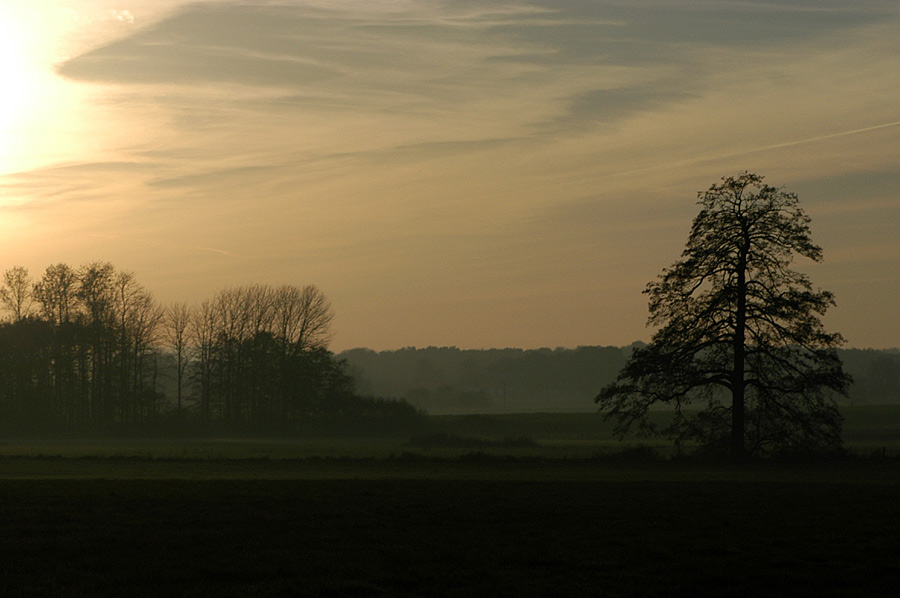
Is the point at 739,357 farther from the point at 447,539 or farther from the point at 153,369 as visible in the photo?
the point at 153,369

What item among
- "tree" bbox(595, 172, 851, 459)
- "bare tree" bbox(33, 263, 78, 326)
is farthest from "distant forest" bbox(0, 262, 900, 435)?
"tree" bbox(595, 172, 851, 459)

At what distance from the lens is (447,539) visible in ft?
56.1

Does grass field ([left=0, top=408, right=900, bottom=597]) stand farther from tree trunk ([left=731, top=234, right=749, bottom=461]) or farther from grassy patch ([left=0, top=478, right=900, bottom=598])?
tree trunk ([left=731, top=234, right=749, bottom=461])

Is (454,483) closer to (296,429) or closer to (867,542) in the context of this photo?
(867,542)

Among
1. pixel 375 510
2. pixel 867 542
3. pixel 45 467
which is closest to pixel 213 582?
pixel 375 510

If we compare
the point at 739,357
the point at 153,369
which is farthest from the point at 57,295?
the point at 739,357

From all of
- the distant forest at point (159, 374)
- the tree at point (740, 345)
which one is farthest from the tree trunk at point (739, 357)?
the distant forest at point (159, 374)

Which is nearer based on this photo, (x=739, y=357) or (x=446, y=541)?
(x=446, y=541)

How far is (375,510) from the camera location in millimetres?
21219

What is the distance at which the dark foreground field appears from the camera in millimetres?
13016

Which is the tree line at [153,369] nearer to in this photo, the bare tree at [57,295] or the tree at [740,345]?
the bare tree at [57,295]

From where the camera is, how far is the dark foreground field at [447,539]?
13.0 m

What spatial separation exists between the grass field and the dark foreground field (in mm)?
53

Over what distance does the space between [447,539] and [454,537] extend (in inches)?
9.6
